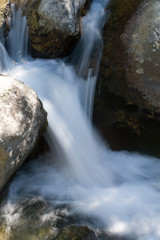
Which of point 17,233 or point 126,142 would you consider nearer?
point 17,233

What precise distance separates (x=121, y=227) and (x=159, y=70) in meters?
2.61

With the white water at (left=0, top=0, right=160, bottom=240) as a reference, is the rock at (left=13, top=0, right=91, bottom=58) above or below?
above

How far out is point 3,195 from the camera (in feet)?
11.6

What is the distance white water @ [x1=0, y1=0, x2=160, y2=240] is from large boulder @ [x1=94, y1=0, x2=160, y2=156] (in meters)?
0.31

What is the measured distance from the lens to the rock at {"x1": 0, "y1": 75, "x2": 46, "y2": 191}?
303 centimetres

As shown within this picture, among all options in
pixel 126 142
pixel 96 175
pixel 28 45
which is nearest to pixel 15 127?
pixel 96 175

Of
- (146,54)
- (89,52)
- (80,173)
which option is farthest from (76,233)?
(89,52)

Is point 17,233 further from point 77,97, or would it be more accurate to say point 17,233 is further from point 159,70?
point 159,70

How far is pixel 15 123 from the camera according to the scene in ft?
10.3

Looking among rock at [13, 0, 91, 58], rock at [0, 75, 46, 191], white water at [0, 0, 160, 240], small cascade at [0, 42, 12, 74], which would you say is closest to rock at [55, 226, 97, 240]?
white water at [0, 0, 160, 240]

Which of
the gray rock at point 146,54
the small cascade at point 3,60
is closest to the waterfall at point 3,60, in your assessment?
the small cascade at point 3,60

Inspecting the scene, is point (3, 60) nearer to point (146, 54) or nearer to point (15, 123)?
point (15, 123)

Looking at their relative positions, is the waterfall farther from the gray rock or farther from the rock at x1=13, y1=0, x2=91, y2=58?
the gray rock

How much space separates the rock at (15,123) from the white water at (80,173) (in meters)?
0.76
